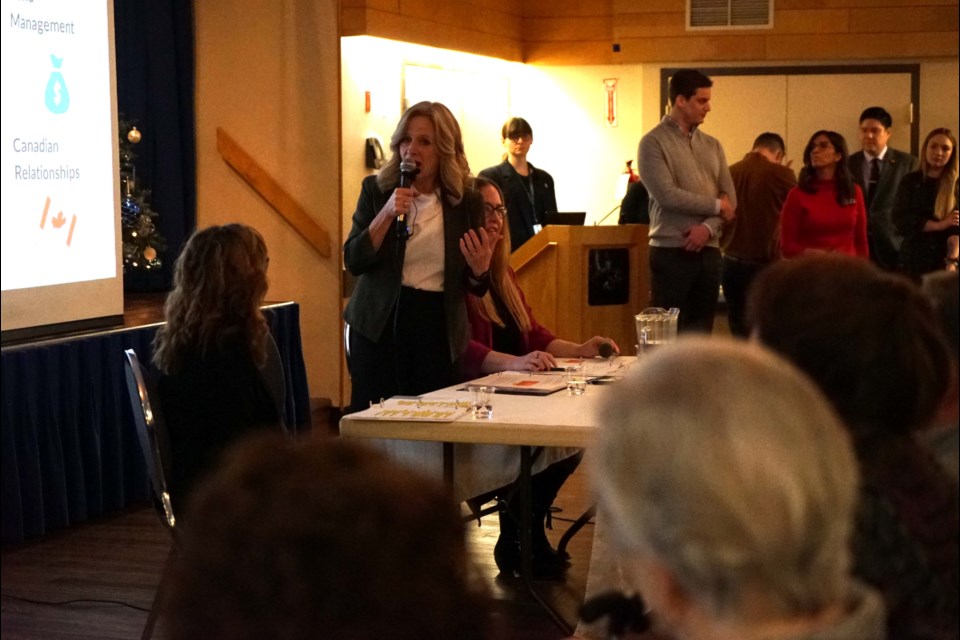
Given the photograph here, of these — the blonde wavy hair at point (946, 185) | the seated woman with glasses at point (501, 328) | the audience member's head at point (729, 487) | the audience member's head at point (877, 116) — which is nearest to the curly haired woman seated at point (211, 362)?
the seated woman with glasses at point (501, 328)

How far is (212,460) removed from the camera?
11.0 feet

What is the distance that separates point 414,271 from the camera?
14.3ft

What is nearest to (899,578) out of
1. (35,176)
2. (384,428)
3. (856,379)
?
(856,379)

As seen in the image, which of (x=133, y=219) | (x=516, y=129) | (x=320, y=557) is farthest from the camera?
(x=516, y=129)

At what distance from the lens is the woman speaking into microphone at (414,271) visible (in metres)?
4.30

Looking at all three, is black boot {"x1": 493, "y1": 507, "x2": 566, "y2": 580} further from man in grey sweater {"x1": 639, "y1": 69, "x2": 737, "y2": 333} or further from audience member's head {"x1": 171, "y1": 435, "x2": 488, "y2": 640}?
audience member's head {"x1": 171, "y1": 435, "x2": 488, "y2": 640}

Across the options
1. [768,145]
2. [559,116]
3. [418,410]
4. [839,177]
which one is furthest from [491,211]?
[559,116]

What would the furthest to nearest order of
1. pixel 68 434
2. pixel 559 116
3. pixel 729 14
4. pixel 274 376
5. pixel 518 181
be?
pixel 559 116 → pixel 729 14 → pixel 518 181 → pixel 68 434 → pixel 274 376

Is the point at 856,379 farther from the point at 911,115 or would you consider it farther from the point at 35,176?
the point at 911,115

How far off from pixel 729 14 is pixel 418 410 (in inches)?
282

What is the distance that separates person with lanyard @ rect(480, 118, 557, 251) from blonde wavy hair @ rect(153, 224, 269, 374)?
Answer: 449 cm

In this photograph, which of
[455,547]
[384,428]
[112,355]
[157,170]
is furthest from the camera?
[157,170]

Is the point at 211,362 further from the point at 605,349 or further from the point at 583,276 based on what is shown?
the point at 583,276

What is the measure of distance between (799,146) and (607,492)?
30.0 ft
